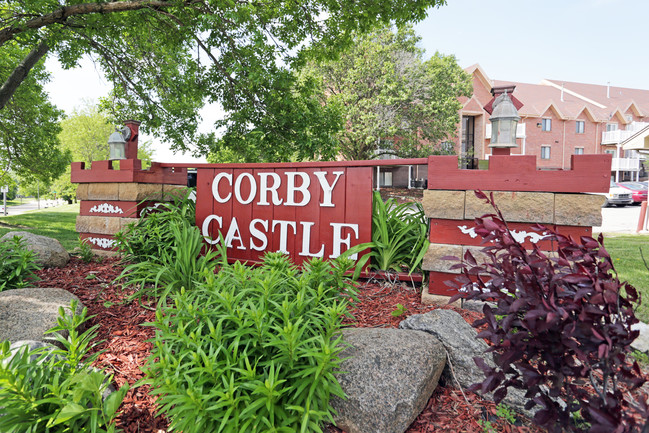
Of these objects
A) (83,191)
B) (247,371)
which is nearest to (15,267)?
(83,191)

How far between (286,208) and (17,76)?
11.1 meters

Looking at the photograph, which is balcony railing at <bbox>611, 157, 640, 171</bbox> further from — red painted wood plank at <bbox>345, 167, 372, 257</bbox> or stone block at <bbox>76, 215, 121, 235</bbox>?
stone block at <bbox>76, 215, 121, 235</bbox>

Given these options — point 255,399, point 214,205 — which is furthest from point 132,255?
point 255,399

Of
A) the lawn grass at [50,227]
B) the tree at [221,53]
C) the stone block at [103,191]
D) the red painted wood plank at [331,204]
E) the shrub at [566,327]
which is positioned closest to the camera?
the shrub at [566,327]

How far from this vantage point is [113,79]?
32.5 feet

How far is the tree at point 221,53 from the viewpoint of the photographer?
7.44 meters

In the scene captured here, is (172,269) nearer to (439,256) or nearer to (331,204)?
(331,204)

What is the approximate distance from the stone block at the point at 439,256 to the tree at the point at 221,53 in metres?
5.46

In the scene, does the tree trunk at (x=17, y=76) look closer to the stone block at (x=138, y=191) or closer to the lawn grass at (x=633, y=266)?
the stone block at (x=138, y=191)

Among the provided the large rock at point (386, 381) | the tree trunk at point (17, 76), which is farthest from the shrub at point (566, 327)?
the tree trunk at point (17, 76)

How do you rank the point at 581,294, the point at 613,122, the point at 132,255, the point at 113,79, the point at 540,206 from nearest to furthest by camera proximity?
the point at 581,294 < the point at 540,206 < the point at 132,255 < the point at 113,79 < the point at 613,122

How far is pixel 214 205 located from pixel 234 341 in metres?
2.75

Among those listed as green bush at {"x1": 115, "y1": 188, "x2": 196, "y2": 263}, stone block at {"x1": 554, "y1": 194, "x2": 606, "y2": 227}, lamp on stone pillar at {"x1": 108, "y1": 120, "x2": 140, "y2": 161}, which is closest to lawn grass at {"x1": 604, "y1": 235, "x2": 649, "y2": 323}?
stone block at {"x1": 554, "y1": 194, "x2": 606, "y2": 227}

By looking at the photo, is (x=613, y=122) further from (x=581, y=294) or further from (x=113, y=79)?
(x=581, y=294)
